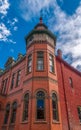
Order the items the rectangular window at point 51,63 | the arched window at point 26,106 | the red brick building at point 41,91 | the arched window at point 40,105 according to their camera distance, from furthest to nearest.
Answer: the rectangular window at point 51,63
the arched window at point 26,106
the red brick building at point 41,91
the arched window at point 40,105

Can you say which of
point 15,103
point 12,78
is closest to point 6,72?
point 12,78

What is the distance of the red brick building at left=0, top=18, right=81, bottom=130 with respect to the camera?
13273 millimetres

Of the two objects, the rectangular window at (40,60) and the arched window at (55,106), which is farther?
the rectangular window at (40,60)

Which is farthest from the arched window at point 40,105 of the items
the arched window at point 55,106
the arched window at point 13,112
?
the arched window at point 13,112

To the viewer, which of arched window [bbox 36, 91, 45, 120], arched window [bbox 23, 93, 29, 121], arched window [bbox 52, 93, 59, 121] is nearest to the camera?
arched window [bbox 36, 91, 45, 120]

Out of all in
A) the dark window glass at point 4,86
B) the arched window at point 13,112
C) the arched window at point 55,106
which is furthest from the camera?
the dark window glass at point 4,86

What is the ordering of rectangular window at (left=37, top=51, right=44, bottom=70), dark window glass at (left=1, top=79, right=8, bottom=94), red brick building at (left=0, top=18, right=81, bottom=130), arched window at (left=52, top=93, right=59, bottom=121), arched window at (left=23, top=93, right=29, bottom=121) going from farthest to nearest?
dark window glass at (left=1, top=79, right=8, bottom=94) → rectangular window at (left=37, top=51, right=44, bottom=70) → arched window at (left=23, top=93, right=29, bottom=121) → arched window at (left=52, top=93, right=59, bottom=121) → red brick building at (left=0, top=18, right=81, bottom=130)

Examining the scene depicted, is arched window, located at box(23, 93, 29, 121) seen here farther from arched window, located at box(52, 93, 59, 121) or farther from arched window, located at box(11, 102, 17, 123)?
arched window, located at box(11, 102, 17, 123)

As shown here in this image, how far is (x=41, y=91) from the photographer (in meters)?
14.2

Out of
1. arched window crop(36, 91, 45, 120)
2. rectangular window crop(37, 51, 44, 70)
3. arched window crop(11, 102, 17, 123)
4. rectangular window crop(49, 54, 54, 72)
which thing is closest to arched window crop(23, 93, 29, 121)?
arched window crop(36, 91, 45, 120)

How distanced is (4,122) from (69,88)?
10.1m

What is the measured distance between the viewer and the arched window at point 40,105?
1300 centimetres

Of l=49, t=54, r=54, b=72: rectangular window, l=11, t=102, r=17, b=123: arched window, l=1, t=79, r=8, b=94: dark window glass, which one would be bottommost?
l=11, t=102, r=17, b=123: arched window

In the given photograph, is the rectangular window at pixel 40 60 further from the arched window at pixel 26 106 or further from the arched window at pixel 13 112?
the arched window at pixel 13 112
